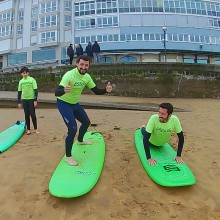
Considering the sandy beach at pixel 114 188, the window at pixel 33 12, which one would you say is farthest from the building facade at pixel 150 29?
the sandy beach at pixel 114 188

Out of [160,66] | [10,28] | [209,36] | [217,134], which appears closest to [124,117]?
[217,134]

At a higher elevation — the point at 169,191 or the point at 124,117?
the point at 124,117

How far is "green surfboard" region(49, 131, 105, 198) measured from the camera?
12.6 ft

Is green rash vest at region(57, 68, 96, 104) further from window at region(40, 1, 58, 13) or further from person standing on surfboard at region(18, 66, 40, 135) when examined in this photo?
window at region(40, 1, 58, 13)

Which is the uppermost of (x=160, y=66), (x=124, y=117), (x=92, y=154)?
(x=160, y=66)

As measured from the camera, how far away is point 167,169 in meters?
4.46

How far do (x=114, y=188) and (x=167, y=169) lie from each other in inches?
34.7

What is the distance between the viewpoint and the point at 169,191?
4102mm

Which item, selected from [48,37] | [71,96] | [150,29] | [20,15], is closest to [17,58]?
[48,37]

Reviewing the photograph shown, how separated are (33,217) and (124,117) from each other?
18.2 ft

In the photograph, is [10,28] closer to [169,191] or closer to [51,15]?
[51,15]

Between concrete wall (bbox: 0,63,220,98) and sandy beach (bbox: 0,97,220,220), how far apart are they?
1045 centimetres

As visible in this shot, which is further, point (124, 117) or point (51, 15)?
point (51, 15)

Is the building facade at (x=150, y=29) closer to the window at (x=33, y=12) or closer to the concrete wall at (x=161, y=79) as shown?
the window at (x=33, y=12)
